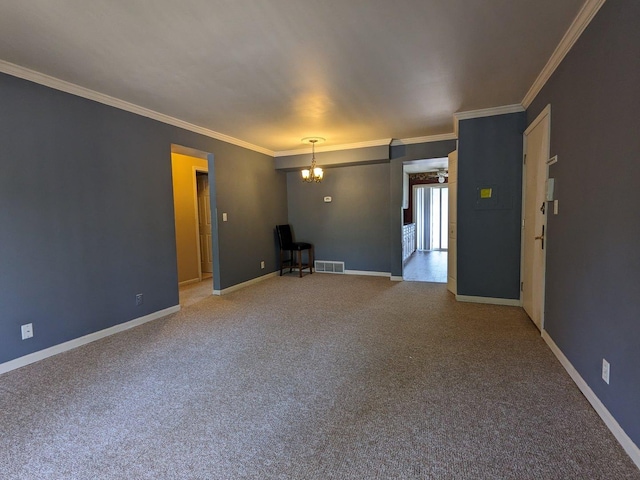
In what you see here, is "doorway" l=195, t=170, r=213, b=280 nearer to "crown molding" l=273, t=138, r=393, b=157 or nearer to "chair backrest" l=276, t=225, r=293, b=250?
"chair backrest" l=276, t=225, r=293, b=250

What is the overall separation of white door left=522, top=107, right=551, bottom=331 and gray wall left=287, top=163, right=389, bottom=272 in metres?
2.56

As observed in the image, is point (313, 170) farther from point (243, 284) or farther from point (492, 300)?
point (492, 300)

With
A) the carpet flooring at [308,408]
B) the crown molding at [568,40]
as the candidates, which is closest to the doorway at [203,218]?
the carpet flooring at [308,408]

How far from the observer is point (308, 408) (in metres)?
2.00

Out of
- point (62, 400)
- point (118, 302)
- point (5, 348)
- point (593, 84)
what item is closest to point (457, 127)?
point (593, 84)

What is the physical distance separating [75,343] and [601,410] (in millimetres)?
4069

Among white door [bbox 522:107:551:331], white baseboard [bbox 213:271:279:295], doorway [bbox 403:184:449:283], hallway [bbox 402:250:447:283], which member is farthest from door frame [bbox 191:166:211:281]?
doorway [bbox 403:184:449:283]

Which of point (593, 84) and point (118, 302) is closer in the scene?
point (593, 84)

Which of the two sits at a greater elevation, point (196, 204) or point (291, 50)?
point (291, 50)

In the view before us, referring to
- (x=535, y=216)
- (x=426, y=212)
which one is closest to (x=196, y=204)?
(x=535, y=216)

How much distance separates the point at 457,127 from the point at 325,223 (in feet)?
10.1

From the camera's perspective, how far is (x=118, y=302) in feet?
11.3

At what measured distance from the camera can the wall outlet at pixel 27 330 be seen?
2.67m

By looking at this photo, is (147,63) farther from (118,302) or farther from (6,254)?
(118,302)
